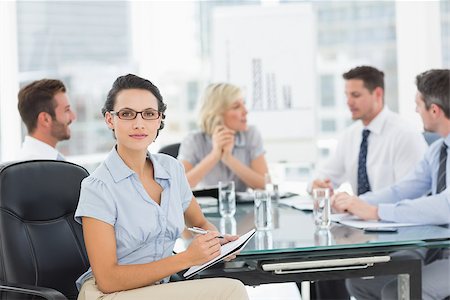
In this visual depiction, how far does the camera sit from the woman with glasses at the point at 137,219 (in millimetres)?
2232

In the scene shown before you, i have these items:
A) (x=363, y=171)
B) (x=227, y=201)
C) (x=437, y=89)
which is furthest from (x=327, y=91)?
(x=227, y=201)

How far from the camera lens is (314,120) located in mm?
5871

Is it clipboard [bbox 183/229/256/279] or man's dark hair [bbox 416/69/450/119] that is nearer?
clipboard [bbox 183/229/256/279]

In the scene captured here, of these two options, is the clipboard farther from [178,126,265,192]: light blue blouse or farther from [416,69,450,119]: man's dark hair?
[178,126,265,192]: light blue blouse

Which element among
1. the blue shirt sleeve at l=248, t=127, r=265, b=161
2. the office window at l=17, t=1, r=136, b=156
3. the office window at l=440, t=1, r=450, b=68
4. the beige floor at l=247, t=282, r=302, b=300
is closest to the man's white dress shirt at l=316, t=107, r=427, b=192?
the blue shirt sleeve at l=248, t=127, r=265, b=161

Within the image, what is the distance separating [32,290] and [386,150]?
2.32 meters

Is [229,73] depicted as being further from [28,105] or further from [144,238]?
[144,238]

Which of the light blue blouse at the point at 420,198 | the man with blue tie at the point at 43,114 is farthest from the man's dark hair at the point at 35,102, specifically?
the light blue blouse at the point at 420,198

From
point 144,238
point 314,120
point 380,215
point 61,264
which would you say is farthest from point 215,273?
point 314,120

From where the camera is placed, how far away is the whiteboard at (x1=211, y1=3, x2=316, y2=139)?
585 centimetres

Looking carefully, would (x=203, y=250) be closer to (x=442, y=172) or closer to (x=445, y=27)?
(x=442, y=172)

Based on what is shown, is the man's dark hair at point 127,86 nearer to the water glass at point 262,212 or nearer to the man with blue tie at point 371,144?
the water glass at point 262,212

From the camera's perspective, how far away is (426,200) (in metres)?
2.91

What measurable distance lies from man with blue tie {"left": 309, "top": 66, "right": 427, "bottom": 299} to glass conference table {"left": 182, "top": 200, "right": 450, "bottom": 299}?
1.27m
